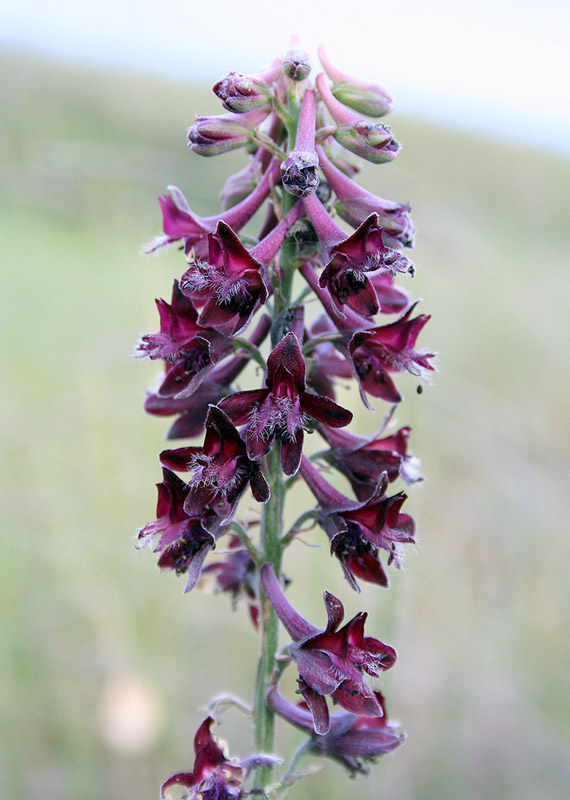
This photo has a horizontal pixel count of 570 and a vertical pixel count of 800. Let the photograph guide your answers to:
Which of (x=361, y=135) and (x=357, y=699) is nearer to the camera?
(x=357, y=699)

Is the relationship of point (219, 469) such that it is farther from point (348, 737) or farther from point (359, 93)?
point (359, 93)

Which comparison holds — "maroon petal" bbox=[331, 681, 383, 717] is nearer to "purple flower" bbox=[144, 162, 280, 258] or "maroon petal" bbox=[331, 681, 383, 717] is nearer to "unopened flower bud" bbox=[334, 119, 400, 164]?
"purple flower" bbox=[144, 162, 280, 258]

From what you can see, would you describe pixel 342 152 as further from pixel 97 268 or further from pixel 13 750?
pixel 97 268

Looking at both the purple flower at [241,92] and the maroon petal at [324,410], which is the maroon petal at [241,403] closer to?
the maroon petal at [324,410]

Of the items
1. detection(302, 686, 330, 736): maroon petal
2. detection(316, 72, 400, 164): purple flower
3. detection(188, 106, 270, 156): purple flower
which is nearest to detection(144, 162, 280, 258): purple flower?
detection(188, 106, 270, 156): purple flower

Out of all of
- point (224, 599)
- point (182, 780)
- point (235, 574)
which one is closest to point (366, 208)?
point (235, 574)

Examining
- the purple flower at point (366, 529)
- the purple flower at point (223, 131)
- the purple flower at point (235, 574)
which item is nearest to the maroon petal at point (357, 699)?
the purple flower at point (366, 529)

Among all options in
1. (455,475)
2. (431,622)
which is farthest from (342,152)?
(455,475)
